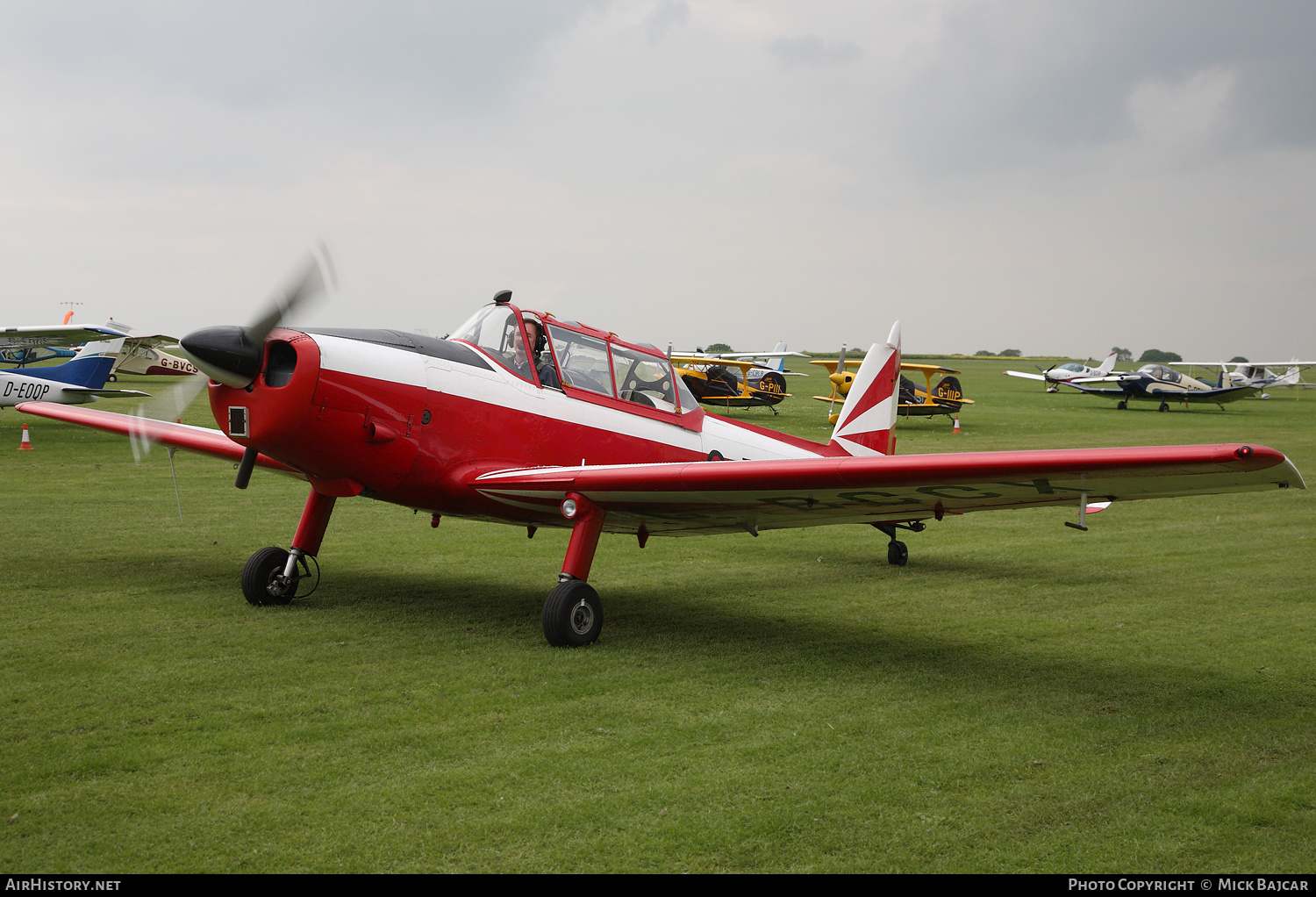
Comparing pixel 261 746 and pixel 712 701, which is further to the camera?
pixel 712 701

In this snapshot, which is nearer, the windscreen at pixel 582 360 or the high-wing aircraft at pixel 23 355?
the windscreen at pixel 582 360

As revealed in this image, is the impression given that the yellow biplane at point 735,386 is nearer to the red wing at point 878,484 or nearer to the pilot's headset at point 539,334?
the pilot's headset at point 539,334

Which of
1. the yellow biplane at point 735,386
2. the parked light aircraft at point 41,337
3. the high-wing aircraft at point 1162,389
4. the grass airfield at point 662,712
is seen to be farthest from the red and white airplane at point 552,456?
the high-wing aircraft at point 1162,389

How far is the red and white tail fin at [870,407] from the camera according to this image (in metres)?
9.91

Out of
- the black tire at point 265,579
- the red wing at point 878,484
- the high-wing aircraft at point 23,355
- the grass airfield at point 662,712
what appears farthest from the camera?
the high-wing aircraft at point 23,355

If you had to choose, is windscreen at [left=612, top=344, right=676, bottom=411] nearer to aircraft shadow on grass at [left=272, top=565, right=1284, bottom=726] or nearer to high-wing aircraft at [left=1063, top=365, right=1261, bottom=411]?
aircraft shadow on grass at [left=272, top=565, right=1284, bottom=726]

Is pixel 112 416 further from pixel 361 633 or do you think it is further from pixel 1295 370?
pixel 1295 370

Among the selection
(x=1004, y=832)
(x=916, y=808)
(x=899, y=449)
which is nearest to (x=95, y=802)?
(x=916, y=808)

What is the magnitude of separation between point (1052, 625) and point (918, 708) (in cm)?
247

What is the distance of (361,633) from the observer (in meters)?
6.56

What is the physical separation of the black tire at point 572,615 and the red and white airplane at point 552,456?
0.01 meters

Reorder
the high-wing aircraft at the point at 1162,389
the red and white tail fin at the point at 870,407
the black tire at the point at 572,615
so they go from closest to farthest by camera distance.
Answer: the black tire at the point at 572,615
the red and white tail fin at the point at 870,407
the high-wing aircraft at the point at 1162,389

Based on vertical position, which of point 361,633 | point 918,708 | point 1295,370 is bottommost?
point 361,633

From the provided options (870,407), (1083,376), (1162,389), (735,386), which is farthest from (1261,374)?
(870,407)
